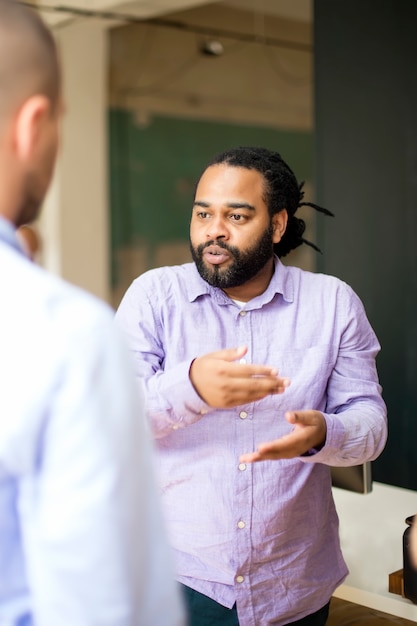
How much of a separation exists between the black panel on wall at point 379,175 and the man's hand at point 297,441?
2.66m

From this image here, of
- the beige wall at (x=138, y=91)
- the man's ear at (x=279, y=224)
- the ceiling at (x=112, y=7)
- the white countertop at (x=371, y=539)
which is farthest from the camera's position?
the beige wall at (x=138, y=91)

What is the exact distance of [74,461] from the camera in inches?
34.2

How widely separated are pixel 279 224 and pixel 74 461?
4.82ft

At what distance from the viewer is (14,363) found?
2.93 feet

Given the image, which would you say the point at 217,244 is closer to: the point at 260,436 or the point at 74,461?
the point at 260,436

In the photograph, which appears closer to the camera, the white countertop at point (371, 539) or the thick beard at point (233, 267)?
the thick beard at point (233, 267)

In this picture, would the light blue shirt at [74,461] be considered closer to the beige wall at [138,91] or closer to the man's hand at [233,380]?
the man's hand at [233,380]

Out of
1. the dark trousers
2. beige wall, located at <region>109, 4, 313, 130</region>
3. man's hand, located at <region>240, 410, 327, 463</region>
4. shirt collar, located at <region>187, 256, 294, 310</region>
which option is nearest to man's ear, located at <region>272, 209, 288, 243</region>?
shirt collar, located at <region>187, 256, 294, 310</region>

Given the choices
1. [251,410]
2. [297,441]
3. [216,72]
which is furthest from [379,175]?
[216,72]

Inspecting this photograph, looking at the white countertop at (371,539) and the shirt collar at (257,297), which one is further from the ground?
the shirt collar at (257,297)

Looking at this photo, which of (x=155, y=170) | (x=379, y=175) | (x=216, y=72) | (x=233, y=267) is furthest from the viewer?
(x=216, y=72)

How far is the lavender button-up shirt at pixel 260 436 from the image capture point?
195 centimetres

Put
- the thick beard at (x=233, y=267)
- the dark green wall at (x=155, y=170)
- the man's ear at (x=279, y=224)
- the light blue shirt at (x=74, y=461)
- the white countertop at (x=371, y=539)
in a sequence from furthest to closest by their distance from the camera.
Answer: the dark green wall at (x=155, y=170) < the white countertop at (x=371, y=539) < the man's ear at (x=279, y=224) < the thick beard at (x=233, y=267) < the light blue shirt at (x=74, y=461)

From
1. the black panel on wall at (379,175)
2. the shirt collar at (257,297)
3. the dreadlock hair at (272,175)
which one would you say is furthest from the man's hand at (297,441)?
the black panel on wall at (379,175)
